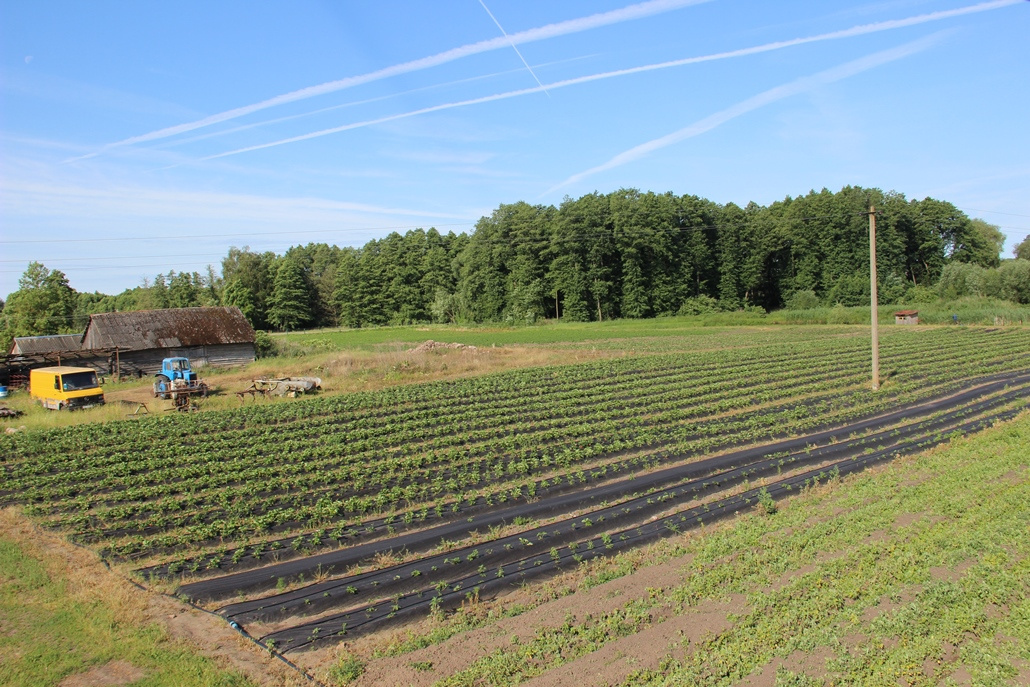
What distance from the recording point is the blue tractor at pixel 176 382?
30406 millimetres

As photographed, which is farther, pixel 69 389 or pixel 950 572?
pixel 69 389

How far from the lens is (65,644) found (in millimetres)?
8773

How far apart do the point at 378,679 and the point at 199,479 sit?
11065 millimetres

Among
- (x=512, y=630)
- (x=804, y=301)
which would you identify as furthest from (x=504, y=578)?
(x=804, y=301)

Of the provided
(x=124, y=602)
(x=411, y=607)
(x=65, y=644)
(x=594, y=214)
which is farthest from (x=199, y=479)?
(x=594, y=214)

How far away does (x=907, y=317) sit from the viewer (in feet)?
215

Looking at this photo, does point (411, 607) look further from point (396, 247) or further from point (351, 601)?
Result: point (396, 247)

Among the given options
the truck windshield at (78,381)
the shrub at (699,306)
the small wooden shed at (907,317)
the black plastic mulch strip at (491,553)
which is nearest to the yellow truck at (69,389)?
the truck windshield at (78,381)

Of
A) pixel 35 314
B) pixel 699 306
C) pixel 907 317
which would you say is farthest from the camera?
pixel 699 306

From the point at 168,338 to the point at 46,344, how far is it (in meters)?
10.6

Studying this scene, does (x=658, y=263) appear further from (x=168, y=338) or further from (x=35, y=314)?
(x=35, y=314)

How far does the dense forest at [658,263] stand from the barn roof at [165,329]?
40.2 meters

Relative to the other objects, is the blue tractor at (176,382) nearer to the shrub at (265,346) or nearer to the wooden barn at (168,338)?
the wooden barn at (168,338)

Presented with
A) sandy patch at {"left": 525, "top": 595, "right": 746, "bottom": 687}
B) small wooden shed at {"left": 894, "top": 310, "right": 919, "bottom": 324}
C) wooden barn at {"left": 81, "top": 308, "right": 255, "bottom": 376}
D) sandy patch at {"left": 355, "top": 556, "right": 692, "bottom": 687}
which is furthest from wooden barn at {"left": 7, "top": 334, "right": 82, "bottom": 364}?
small wooden shed at {"left": 894, "top": 310, "right": 919, "bottom": 324}
